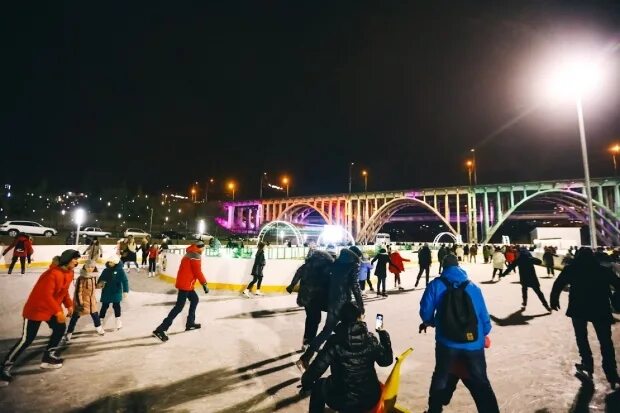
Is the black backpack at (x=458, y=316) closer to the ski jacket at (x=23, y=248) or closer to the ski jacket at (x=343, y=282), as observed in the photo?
the ski jacket at (x=343, y=282)

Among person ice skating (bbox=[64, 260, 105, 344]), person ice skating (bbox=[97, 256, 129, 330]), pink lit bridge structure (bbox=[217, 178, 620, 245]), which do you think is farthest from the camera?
pink lit bridge structure (bbox=[217, 178, 620, 245])

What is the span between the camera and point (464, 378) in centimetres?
315

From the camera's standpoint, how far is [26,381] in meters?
4.45

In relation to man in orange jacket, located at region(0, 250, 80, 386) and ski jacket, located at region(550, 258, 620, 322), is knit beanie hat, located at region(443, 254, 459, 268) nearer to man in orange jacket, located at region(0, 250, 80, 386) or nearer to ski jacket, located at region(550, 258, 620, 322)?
Answer: ski jacket, located at region(550, 258, 620, 322)

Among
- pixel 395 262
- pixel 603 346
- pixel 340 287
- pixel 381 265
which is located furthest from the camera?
pixel 395 262

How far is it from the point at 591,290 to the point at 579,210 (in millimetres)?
72147

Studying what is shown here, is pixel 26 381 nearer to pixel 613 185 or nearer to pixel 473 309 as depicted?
pixel 473 309

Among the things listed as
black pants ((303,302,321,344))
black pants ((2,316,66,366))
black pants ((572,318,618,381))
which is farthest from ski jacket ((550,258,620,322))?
black pants ((2,316,66,366))

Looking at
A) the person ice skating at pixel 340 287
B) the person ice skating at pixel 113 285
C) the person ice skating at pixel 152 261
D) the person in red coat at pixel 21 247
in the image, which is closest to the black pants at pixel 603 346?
the person ice skating at pixel 340 287

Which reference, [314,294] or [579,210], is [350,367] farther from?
[579,210]

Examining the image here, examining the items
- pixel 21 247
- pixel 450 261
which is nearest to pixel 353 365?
pixel 450 261

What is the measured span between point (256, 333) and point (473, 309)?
5.02 meters

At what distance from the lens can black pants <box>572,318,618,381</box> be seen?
14.5ft

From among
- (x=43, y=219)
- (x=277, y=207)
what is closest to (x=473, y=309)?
(x=43, y=219)
